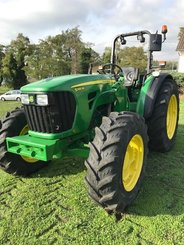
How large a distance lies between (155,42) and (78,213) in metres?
3.12

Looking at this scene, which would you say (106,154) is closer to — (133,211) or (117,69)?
(133,211)

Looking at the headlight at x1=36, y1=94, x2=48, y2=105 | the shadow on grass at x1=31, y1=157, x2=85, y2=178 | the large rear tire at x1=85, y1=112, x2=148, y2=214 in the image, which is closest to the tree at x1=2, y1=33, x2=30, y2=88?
the shadow on grass at x1=31, y1=157, x2=85, y2=178

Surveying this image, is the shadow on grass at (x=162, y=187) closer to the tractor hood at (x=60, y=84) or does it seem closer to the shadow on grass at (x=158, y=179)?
the shadow on grass at (x=158, y=179)

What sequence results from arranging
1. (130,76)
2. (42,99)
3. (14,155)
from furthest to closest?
(130,76), (14,155), (42,99)

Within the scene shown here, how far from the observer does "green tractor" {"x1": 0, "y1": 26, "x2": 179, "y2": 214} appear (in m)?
2.95

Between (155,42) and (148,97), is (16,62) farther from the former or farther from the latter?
(148,97)

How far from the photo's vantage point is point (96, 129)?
10.1ft

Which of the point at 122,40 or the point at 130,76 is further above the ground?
the point at 122,40

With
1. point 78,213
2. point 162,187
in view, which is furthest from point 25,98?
point 162,187

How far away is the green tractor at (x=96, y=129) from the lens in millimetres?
2949

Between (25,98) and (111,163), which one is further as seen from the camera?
(25,98)

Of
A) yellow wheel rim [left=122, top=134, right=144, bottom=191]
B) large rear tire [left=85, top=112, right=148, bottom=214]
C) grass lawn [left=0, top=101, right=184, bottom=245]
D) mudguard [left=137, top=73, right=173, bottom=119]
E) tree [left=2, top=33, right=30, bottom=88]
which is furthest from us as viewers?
tree [left=2, top=33, right=30, bottom=88]

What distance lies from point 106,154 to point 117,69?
258cm

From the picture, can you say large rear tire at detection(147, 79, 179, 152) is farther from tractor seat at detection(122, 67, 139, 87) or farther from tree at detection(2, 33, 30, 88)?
tree at detection(2, 33, 30, 88)
